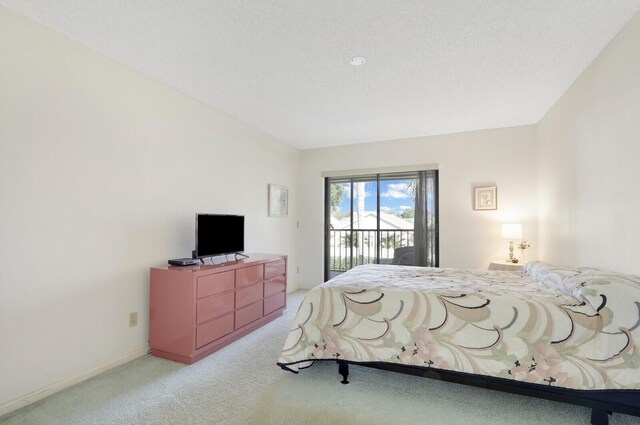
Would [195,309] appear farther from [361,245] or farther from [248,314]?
[361,245]

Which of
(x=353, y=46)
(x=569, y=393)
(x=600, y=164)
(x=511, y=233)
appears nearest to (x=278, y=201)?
(x=353, y=46)

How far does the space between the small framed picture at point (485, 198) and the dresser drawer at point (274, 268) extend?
2.81 metres

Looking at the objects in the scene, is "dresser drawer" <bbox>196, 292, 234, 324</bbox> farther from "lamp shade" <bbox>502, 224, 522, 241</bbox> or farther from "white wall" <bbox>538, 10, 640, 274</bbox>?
"lamp shade" <bbox>502, 224, 522, 241</bbox>

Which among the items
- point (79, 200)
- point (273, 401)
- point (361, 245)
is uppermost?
point (79, 200)

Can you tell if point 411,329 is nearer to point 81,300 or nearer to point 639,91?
point 639,91

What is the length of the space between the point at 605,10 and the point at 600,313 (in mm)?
1827

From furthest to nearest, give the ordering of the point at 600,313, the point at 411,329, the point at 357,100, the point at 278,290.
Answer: the point at 278,290
the point at 357,100
the point at 411,329
the point at 600,313

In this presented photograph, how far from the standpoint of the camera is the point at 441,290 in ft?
7.00

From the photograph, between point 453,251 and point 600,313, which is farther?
point 453,251

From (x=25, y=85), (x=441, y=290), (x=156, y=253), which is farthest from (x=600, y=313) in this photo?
(x=25, y=85)

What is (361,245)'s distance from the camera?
5.25 m

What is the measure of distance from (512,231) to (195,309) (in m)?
3.75

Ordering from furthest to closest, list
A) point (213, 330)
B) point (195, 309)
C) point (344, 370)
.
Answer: point (213, 330) < point (195, 309) < point (344, 370)

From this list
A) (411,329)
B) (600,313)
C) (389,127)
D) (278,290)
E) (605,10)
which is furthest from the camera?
(389,127)
